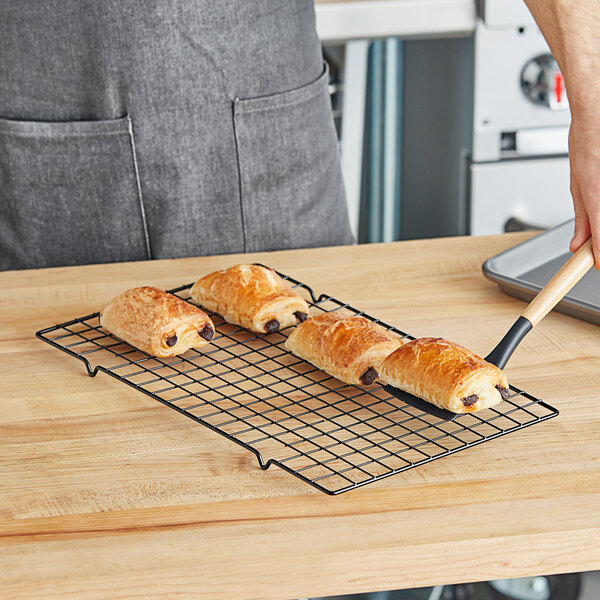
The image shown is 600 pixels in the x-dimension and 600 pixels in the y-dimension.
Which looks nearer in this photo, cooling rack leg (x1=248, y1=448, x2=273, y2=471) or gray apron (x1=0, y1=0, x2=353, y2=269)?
cooling rack leg (x1=248, y1=448, x2=273, y2=471)

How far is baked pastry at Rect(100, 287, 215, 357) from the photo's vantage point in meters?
0.94

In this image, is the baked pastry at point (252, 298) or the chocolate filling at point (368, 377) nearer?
the chocolate filling at point (368, 377)

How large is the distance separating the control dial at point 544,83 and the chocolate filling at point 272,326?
1330 mm

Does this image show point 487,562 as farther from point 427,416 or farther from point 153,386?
point 153,386

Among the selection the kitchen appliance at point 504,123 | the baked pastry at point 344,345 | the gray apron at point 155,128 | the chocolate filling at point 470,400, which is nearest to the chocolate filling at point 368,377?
the baked pastry at point 344,345

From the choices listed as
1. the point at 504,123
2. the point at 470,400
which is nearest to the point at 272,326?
the point at 470,400

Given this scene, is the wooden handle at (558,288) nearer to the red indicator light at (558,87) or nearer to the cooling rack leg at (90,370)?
the cooling rack leg at (90,370)

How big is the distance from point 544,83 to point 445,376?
1451 mm

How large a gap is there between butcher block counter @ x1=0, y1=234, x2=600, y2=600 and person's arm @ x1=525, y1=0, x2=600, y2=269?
0.50 ft

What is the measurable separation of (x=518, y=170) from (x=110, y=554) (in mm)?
1667

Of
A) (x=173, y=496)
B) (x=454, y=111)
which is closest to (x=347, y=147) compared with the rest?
(x=454, y=111)

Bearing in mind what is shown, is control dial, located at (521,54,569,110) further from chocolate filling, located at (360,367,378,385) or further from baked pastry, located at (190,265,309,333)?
chocolate filling, located at (360,367,378,385)

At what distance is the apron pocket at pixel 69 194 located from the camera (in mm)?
1273

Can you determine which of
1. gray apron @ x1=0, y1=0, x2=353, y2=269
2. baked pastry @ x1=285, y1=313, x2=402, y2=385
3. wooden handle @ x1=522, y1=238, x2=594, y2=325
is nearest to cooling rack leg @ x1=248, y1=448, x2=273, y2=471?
baked pastry @ x1=285, y1=313, x2=402, y2=385
